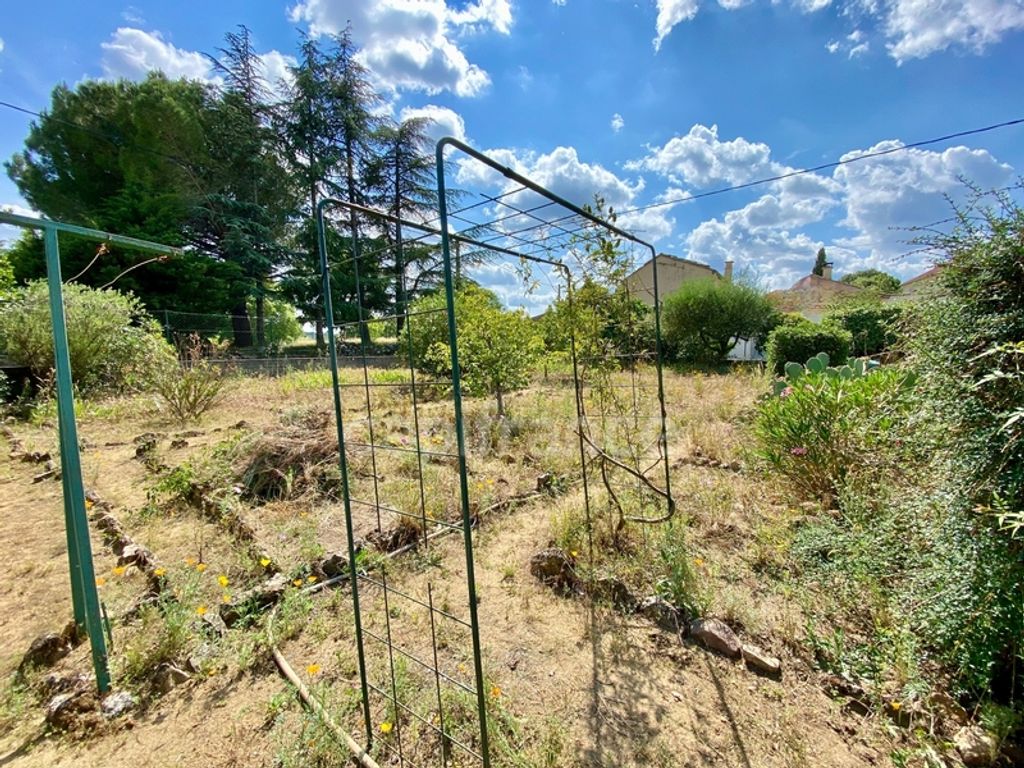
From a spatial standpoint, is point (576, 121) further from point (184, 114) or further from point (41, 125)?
point (41, 125)

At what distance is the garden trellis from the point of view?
1.35 meters

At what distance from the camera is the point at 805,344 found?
30.8 ft

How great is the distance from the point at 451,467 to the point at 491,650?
2.37 meters

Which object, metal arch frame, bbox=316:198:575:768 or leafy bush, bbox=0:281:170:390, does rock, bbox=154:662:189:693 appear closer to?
metal arch frame, bbox=316:198:575:768

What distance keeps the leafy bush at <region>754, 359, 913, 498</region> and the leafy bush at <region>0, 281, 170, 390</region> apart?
8651 mm

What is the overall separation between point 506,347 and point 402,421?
1891mm

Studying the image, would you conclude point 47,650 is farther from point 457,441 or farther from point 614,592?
point 614,592

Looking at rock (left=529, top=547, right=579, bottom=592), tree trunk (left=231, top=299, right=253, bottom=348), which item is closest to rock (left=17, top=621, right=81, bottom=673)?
rock (left=529, top=547, right=579, bottom=592)

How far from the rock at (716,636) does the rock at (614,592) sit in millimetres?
327

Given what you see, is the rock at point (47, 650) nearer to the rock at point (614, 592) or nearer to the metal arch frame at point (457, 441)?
the metal arch frame at point (457, 441)

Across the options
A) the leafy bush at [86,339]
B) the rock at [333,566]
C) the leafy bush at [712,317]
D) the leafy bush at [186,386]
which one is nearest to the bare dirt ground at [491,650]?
the rock at [333,566]

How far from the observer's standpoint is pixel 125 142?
12.8m

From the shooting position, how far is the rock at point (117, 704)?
1.53 m

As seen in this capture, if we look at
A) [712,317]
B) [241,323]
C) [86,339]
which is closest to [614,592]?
[86,339]
